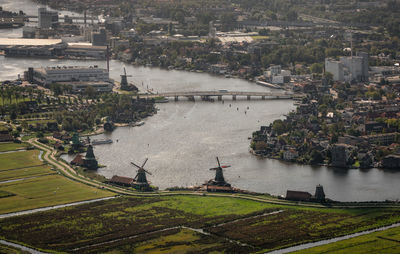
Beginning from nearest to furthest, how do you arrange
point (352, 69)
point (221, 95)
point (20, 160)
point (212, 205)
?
point (212, 205) → point (20, 160) → point (221, 95) → point (352, 69)

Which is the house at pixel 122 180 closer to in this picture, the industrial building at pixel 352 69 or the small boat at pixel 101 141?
the small boat at pixel 101 141

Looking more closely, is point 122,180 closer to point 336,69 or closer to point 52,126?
point 52,126

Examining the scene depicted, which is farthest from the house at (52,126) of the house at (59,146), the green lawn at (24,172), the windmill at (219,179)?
the windmill at (219,179)

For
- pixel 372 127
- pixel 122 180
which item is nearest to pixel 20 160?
pixel 122 180

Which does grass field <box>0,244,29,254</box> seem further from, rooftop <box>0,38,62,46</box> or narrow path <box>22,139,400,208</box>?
rooftop <box>0,38,62,46</box>

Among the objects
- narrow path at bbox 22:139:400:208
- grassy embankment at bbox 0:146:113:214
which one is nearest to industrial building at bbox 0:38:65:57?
narrow path at bbox 22:139:400:208

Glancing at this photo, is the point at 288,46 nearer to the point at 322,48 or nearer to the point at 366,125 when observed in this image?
the point at 322,48
